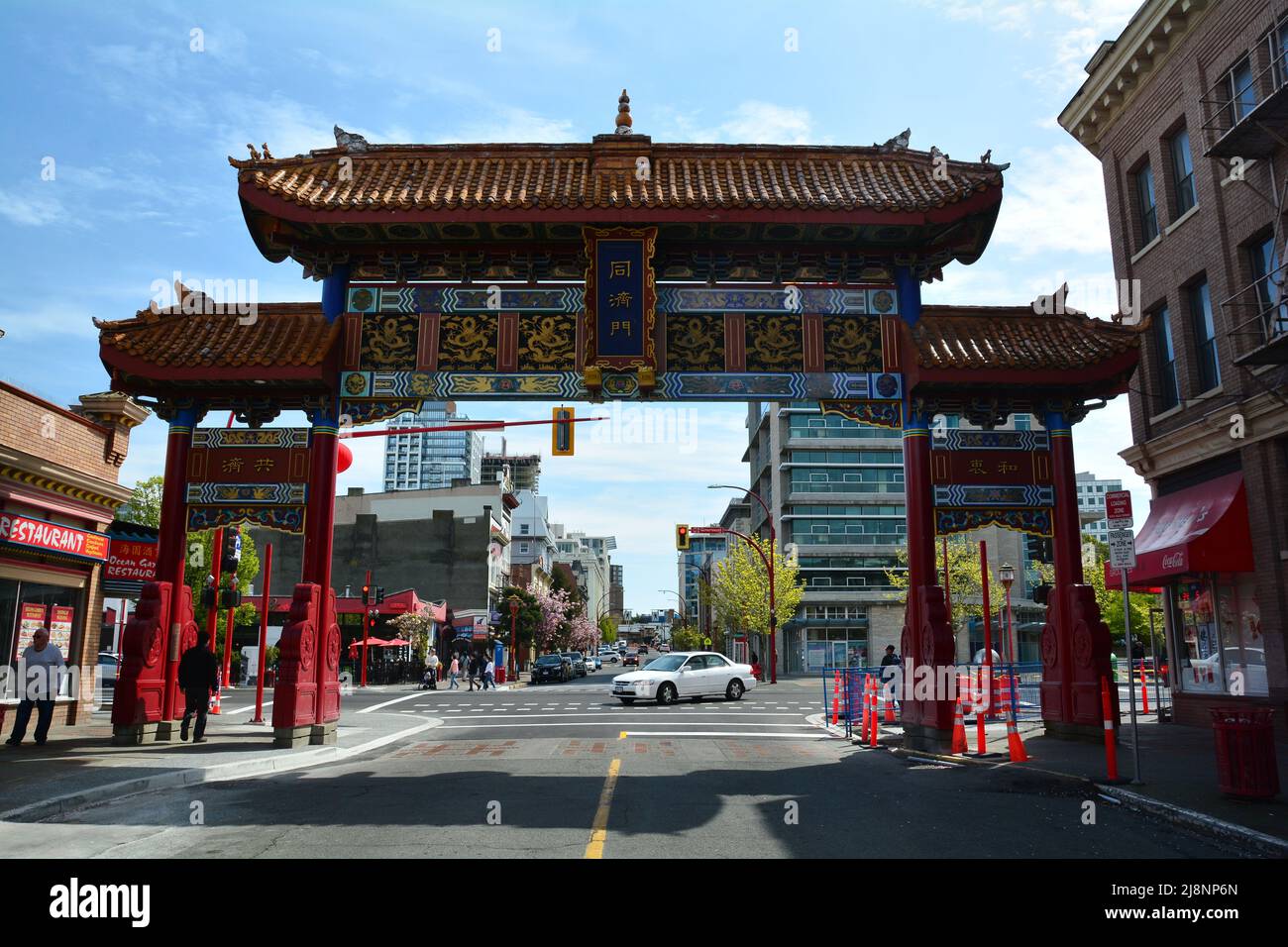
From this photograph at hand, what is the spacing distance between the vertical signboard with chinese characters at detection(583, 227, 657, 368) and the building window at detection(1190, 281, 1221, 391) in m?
11.9

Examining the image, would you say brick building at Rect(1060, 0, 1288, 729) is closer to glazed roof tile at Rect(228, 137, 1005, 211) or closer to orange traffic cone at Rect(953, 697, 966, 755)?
glazed roof tile at Rect(228, 137, 1005, 211)

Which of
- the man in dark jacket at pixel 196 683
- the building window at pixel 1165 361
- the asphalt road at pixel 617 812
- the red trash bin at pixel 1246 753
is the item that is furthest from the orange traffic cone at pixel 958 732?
the man in dark jacket at pixel 196 683

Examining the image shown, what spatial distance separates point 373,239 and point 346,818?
9.35 m

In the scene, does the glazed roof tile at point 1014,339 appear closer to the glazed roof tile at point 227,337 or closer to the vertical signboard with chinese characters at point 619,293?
the vertical signboard with chinese characters at point 619,293

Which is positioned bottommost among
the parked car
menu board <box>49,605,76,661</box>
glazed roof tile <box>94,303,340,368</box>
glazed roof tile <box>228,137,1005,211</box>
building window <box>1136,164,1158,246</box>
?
the parked car

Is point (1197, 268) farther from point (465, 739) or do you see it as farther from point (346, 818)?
point (346, 818)

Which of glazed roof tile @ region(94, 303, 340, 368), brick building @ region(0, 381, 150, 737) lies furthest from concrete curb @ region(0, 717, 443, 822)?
brick building @ region(0, 381, 150, 737)

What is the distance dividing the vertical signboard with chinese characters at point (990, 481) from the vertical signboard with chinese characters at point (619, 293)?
4.85 meters

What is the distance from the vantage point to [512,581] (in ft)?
294

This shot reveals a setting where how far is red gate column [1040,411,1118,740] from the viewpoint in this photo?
13.8 metres

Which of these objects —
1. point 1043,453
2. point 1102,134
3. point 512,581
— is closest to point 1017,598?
point 512,581

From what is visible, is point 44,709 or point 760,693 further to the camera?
point 760,693

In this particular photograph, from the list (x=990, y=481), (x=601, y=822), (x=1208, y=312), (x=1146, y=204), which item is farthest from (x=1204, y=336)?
(x=601, y=822)
